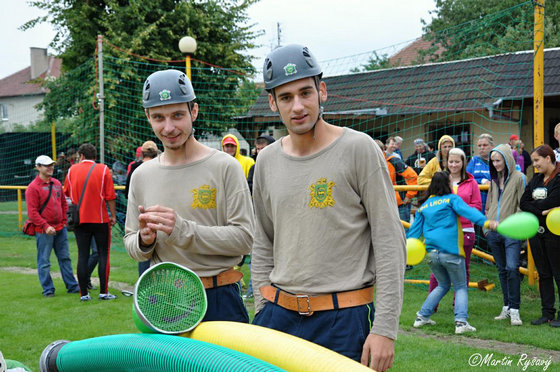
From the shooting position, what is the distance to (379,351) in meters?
2.50

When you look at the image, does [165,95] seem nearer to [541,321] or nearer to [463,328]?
[463,328]

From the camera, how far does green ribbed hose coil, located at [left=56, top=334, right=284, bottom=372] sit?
2400 millimetres

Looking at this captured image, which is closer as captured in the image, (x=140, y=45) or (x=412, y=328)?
(x=412, y=328)

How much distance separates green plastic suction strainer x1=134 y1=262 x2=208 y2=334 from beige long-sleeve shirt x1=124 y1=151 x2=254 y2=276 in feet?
1.47

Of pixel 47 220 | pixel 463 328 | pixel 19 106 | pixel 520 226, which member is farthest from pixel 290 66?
pixel 19 106

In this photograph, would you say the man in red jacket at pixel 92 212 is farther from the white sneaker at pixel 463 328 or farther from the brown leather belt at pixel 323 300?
the brown leather belt at pixel 323 300

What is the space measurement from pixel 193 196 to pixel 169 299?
0.72 metres

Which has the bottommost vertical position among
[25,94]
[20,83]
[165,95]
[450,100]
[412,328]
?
[412,328]

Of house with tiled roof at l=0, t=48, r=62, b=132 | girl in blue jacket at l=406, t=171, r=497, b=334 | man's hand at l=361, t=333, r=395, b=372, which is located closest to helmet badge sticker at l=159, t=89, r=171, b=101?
man's hand at l=361, t=333, r=395, b=372

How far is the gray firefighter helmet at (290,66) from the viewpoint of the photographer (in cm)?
272

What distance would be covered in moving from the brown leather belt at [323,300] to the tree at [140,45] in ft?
51.7

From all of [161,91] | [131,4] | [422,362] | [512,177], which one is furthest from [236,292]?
[131,4]

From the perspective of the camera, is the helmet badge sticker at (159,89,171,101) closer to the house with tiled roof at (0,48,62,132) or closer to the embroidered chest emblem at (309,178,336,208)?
the embroidered chest emblem at (309,178,336,208)

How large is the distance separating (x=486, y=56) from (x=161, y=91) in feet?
46.4
